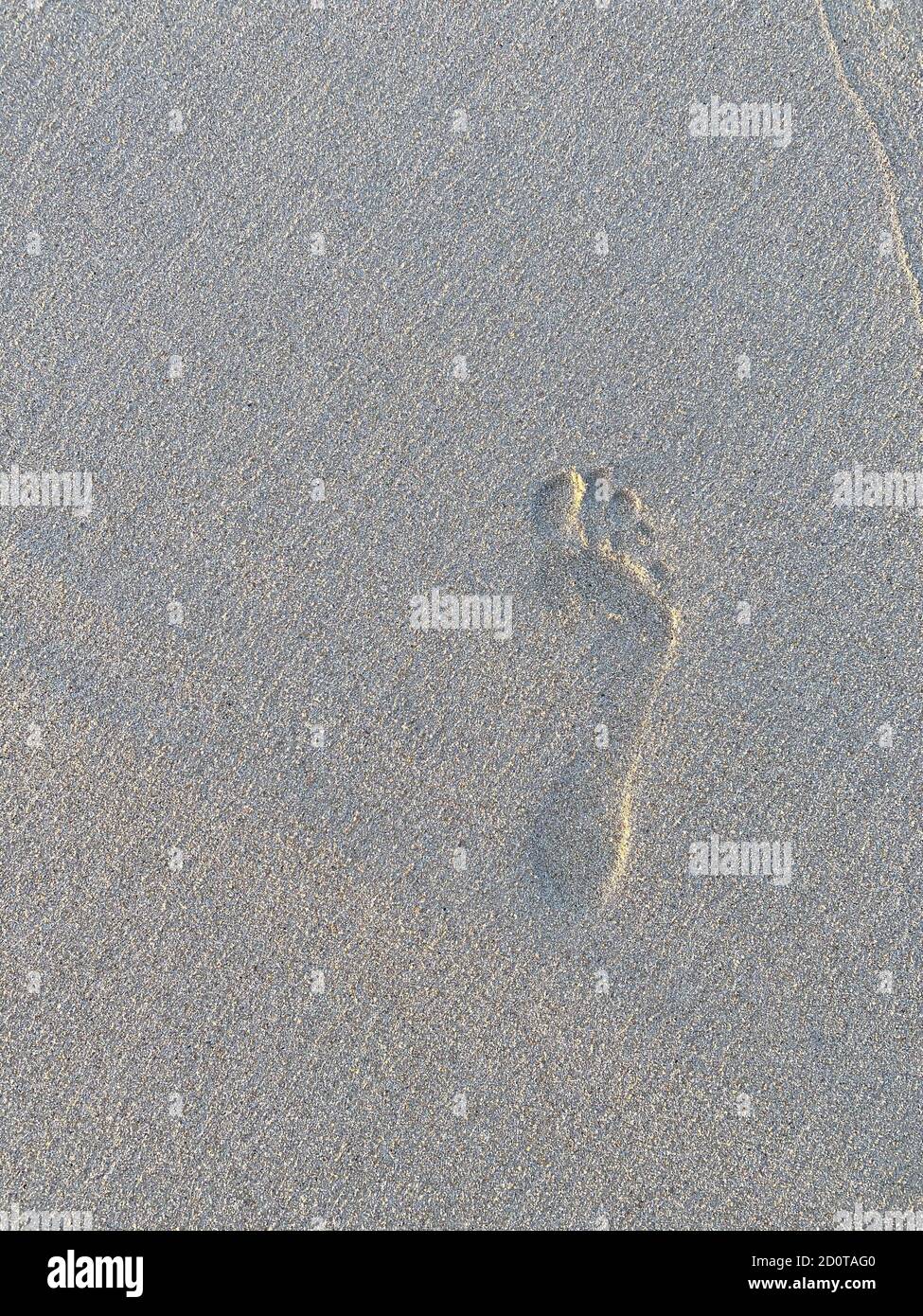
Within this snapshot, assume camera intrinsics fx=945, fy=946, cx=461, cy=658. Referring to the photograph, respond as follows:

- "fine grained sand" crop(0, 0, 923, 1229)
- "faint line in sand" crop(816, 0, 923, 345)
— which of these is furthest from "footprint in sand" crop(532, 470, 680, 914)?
"faint line in sand" crop(816, 0, 923, 345)

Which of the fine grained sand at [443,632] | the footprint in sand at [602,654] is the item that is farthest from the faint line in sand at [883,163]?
the footprint in sand at [602,654]

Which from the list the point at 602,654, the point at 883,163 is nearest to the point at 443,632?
the point at 602,654

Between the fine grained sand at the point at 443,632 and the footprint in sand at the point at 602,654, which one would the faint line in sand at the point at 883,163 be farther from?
the footprint in sand at the point at 602,654

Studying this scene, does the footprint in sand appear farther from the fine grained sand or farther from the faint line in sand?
the faint line in sand
